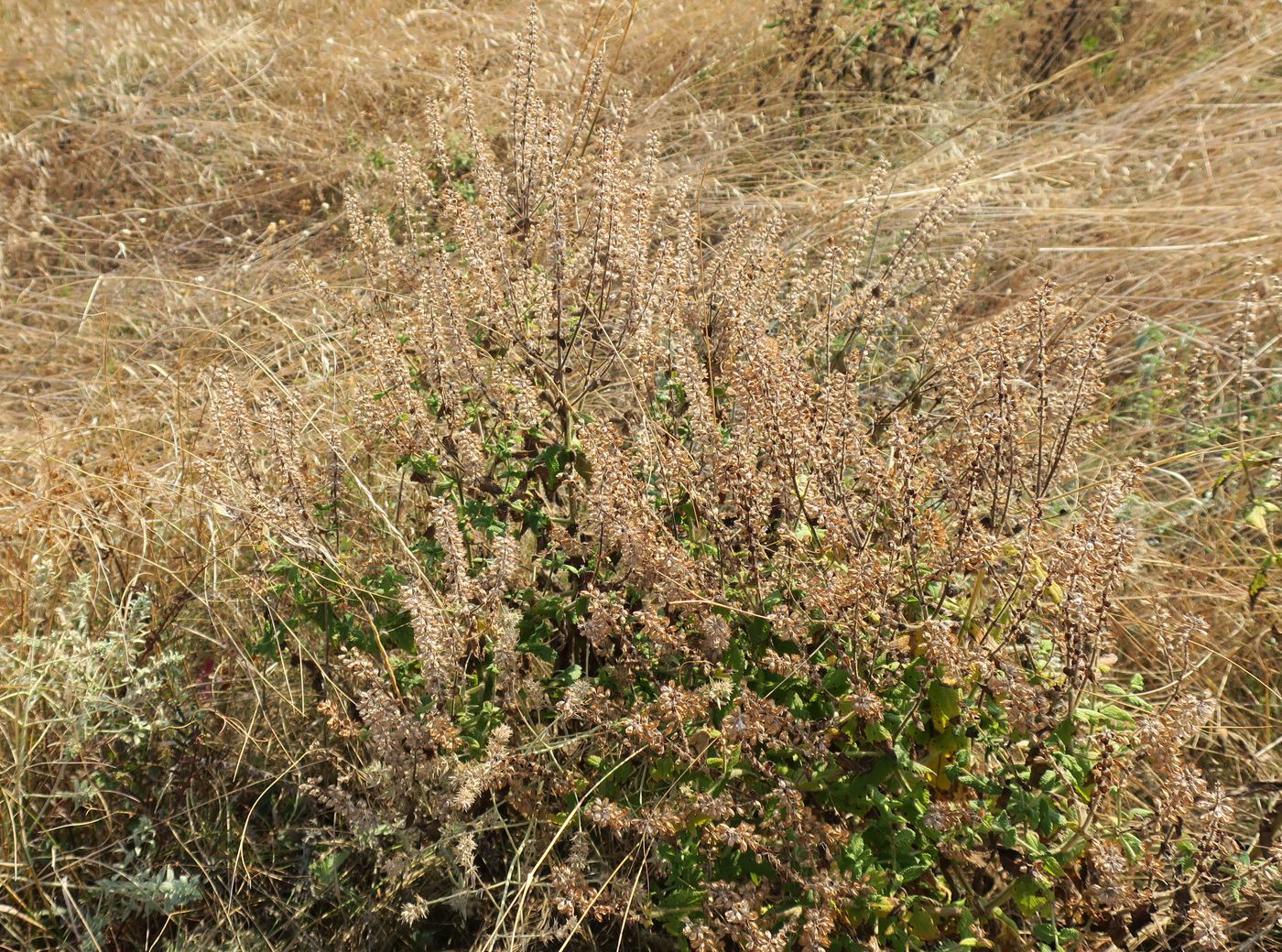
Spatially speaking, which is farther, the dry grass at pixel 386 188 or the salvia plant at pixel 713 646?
the dry grass at pixel 386 188

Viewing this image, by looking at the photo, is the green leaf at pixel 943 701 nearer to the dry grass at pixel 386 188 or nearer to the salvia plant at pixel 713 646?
the salvia plant at pixel 713 646

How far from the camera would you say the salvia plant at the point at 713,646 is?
183cm

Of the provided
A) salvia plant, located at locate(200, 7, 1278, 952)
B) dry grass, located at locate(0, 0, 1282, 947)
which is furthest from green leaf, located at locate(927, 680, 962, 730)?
dry grass, located at locate(0, 0, 1282, 947)

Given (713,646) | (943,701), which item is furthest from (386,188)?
(943,701)

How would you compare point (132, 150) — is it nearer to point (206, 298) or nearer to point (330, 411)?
point (206, 298)

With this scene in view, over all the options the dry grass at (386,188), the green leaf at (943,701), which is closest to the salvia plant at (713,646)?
the green leaf at (943,701)

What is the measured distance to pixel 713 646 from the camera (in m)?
2.01

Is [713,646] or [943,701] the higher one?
[713,646]

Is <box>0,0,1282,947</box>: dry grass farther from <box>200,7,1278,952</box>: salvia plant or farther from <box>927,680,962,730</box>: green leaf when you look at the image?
<box>927,680,962,730</box>: green leaf

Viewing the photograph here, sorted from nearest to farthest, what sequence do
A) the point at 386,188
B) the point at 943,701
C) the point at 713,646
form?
1. the point at 943,701
2. the point at 713,646
3. the point at 386,188

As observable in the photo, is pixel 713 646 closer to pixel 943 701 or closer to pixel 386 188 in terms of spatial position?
pixel 943 701

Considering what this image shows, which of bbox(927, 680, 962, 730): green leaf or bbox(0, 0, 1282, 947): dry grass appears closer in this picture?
bbox(927, 680, 962, 730): green leaf

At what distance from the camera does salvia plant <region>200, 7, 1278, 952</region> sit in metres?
1.83

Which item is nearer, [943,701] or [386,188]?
[943,701]
